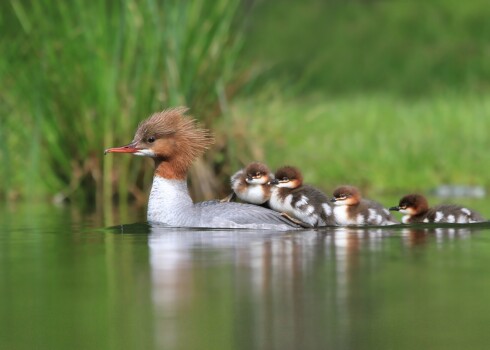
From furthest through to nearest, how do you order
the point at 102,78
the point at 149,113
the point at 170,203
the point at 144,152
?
the point at 149,113 < the point at 102,78 < the point at 144,152 < the point at 170,203

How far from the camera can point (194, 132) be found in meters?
9.06

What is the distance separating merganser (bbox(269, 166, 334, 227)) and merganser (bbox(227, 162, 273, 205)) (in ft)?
0.21

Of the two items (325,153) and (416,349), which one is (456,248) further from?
(325,153)

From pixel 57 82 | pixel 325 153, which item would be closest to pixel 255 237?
pixel 57 82

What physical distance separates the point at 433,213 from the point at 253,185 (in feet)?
4.89

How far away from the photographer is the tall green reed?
37.3ft

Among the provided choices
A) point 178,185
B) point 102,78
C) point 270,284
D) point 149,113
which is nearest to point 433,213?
point 178,185

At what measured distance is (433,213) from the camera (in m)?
9.31

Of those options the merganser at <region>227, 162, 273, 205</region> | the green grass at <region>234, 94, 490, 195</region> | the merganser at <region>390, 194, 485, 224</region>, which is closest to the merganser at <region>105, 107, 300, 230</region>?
the merganser at <region>227, 162, 273, 205</region>

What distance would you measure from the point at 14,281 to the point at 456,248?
2936 millimetres

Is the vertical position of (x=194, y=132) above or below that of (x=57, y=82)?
below

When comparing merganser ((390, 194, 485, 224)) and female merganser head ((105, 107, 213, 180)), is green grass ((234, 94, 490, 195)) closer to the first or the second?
merganser ((390, 194, 485, 224))

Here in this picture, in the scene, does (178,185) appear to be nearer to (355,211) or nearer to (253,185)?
(253,185)

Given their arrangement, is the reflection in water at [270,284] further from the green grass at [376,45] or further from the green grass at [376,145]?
the green grass at [376,45]
